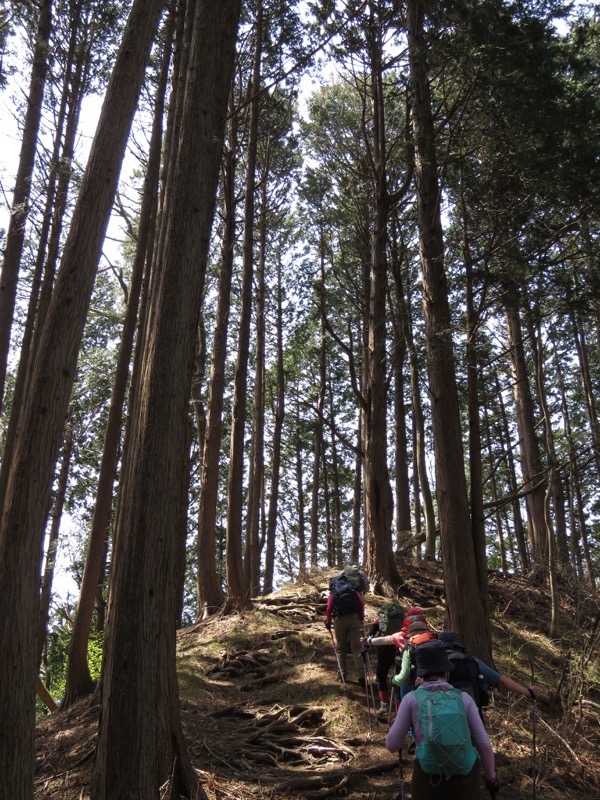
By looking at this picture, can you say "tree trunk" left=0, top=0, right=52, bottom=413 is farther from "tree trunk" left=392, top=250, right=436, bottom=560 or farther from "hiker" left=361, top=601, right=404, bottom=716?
"hiker" left=361, top=601, right=404, bottom=716

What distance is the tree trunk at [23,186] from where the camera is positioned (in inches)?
417

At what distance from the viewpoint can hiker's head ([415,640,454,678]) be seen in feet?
12.6

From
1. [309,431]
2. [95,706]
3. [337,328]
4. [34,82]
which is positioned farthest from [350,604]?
[309,431]

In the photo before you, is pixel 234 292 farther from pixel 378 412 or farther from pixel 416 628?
pixel 416 628

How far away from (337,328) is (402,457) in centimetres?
587

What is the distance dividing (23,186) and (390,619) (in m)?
10.3

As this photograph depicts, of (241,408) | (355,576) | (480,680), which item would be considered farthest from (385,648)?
(241,408)

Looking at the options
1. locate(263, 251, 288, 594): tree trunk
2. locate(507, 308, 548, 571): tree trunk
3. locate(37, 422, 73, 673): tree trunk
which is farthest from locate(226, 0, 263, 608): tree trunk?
locate(263, 251, 288, 594): tree trunk

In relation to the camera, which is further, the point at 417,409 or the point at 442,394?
the point at 417,409

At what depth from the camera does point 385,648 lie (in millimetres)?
7434

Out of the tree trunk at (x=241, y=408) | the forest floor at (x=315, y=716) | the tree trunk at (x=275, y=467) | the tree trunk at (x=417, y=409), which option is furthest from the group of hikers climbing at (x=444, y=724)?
the tree trunk at (x=275, y=467)

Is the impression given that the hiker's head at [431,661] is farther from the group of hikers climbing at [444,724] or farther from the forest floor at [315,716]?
the forest floor at [315,716]

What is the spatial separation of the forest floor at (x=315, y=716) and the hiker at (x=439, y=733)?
Result: 1183 millimetres

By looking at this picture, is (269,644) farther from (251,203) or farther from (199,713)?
(251,203)
